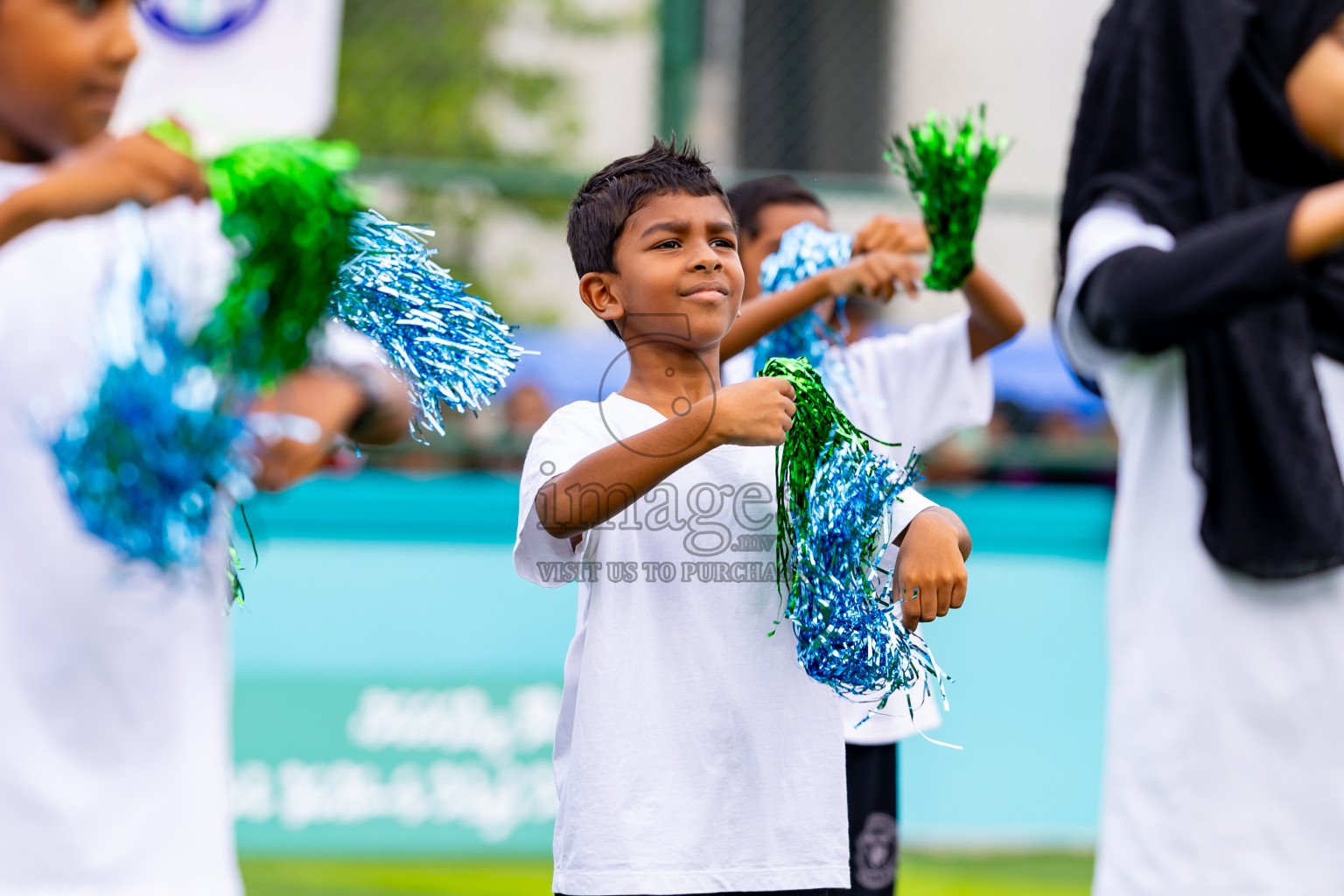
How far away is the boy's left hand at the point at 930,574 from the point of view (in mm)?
1763

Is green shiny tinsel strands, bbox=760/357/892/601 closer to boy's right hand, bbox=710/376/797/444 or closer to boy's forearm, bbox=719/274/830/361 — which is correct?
boy's right hand, bbox=710/376/797/444

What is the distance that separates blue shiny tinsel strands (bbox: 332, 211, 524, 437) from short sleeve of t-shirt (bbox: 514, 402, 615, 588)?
10cm

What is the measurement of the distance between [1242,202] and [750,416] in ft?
2.30

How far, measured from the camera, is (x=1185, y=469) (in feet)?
6.16

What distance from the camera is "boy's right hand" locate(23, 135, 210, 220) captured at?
1301 mm

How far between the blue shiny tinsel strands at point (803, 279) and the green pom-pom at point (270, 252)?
1.38m

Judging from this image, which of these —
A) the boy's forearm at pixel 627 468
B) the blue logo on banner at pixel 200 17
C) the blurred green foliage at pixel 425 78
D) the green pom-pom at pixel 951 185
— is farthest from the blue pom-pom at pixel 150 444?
the blurred green foliage at pixel 425 78

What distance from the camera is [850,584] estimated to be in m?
1.86

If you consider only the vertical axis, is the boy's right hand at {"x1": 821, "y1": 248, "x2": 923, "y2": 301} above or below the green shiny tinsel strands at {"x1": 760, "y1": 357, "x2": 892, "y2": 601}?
above

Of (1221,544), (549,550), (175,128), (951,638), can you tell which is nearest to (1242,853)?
(1221,544)

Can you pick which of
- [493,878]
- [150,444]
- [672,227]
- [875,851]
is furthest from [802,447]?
[493,878]

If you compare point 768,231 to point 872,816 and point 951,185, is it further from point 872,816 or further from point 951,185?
point 872,816

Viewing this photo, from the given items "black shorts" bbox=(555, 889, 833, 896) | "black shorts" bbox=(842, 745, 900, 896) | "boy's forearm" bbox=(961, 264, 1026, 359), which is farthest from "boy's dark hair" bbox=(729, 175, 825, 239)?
"black shorts" bbox=(555, 889, 833, 896)

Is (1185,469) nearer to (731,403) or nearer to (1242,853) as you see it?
(1242,853)
